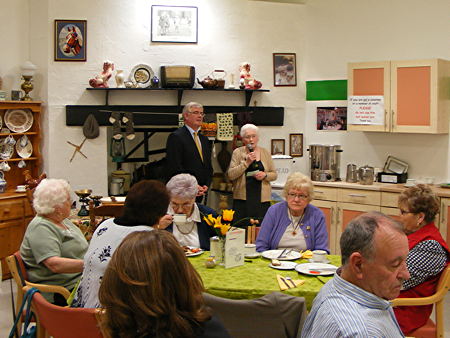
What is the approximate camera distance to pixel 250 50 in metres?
7.28

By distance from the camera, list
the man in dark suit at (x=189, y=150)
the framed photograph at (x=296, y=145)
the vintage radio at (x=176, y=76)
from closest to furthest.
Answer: the man in dark suit at (x=189, y=150), the vintage radio at (x=176, y=76), the framed photograph at (x=296, y=145)

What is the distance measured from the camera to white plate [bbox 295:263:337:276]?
3571mm

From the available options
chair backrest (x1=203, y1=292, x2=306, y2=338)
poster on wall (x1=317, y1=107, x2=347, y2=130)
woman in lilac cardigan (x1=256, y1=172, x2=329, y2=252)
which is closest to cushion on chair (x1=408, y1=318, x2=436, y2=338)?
woman in lilac cardigan (x1=256, y1=172, x2=329, y2=252)

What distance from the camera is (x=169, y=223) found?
13.8 feet

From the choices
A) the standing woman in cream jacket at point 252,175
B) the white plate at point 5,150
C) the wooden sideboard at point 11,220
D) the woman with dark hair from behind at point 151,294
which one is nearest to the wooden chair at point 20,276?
the woman with dark hair from behind at point 151,294

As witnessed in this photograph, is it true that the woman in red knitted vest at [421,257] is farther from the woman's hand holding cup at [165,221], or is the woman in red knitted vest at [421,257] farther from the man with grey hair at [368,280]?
the woman's hand holding cup at [165,221]

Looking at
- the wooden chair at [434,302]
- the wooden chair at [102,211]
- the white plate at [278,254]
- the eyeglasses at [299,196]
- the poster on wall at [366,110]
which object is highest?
the poster on wall at [366,110]

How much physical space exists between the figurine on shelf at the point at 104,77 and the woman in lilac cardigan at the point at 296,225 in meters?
3.08

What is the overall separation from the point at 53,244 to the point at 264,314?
4.85ft

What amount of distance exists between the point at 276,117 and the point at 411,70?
1.72m

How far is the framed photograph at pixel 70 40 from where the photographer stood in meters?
6.68

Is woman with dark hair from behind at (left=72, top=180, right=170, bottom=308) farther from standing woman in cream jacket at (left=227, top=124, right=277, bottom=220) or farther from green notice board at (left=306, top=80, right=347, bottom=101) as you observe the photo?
green notice board at (left=306, top=80, right=347, bottom=101)

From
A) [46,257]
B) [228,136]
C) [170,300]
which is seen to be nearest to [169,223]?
[46,257]

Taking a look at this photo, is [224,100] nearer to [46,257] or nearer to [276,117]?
[276,117]
